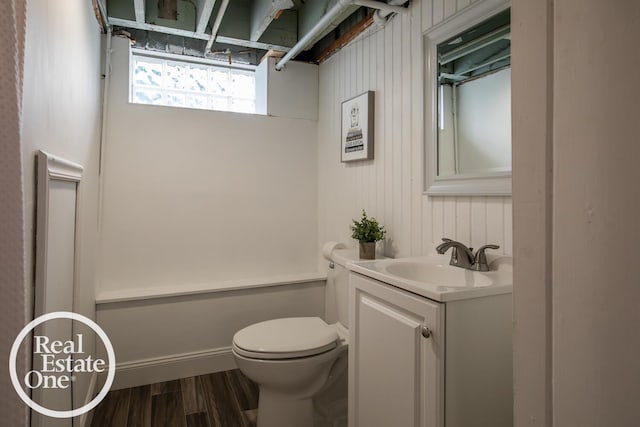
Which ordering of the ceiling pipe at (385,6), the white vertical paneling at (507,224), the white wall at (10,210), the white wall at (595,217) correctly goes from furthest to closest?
1. the ceiling pipe at (385,6)
2. the white vertical paneling at (507,224)
3. the white wall at (10,210)
4. the white wall at (595,217)

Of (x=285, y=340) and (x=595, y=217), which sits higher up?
(x=595, y=217)

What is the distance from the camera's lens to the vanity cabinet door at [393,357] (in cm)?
107

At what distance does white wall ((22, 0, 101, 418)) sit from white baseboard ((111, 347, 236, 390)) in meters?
0.37

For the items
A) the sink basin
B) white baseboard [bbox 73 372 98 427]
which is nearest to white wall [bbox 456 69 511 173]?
the sink basin

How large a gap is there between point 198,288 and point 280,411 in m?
0.99

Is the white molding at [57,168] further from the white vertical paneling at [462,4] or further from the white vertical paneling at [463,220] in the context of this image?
the white vertical paneling at [462,4]

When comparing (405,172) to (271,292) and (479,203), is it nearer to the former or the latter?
(479,203)

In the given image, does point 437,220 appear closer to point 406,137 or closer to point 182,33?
point 406,137

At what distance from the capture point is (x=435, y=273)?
4.91 ft

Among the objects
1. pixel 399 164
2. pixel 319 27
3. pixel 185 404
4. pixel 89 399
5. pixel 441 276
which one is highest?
pixel 319 27

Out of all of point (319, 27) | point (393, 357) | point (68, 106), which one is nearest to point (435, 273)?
point (393, 357)

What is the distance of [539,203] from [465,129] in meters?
1.09

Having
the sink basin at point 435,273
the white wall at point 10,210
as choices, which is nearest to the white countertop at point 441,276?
the sink basin at point 435,273

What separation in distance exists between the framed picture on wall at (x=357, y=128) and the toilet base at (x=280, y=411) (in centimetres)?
135
